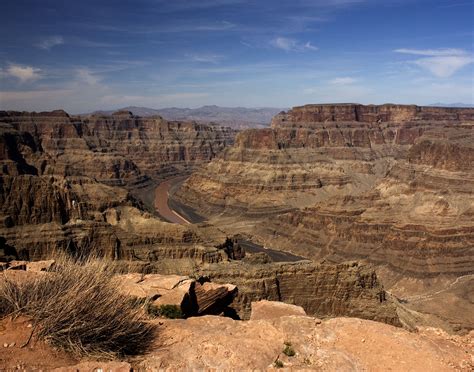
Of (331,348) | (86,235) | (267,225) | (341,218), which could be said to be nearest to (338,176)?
(267,225)

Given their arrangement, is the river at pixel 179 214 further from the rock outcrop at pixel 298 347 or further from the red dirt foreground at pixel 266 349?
the red dirt foreground at pixel 266 349

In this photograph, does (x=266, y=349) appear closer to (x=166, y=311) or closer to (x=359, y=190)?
(x=166, y=311)

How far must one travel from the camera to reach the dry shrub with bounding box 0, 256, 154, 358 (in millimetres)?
12242

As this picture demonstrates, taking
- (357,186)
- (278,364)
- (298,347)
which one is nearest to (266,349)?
(278,364)

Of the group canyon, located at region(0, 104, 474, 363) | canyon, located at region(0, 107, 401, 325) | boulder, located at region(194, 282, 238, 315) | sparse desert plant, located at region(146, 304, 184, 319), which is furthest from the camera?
canyon, located at region(0, 104, 474, 363)

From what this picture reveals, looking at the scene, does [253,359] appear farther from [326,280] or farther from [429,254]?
[429,254]

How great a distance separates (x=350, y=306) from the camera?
37906 millimetres

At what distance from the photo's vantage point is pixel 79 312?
41.8 ft

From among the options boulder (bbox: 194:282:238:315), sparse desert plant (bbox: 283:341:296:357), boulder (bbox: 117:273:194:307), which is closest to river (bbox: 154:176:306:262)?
boulder (bbox: 194:282:238:315)

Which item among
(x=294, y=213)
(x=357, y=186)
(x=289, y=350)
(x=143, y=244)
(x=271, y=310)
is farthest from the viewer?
(x=357, y=186)

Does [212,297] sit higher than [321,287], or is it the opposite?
[212,297]

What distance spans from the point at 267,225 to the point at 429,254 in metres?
38.6

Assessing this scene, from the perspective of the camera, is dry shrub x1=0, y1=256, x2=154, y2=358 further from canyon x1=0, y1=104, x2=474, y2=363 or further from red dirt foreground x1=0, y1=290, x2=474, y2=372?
canyon x1=0, y1=104, x2=474, y2=363

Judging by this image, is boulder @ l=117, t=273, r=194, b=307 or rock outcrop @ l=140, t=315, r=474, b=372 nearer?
rock outcrop @ l=140, t=315, r=474, b=372
